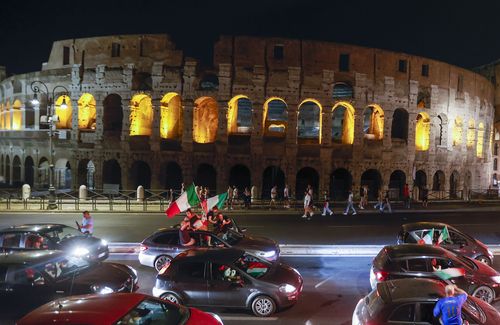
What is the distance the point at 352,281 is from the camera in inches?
472

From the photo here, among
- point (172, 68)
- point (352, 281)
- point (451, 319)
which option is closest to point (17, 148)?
point (172, 68)

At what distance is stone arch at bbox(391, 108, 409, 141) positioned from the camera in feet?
120

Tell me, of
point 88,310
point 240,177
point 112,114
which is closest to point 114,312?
point 88,310

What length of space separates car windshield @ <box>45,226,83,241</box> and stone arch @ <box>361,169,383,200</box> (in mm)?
26261

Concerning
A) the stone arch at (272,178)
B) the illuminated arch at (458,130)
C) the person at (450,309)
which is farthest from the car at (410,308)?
the illuminated arch at (458,130)

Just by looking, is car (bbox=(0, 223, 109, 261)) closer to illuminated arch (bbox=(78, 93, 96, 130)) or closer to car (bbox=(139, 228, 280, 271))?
car (bbox=(139, 228, 280, 271))

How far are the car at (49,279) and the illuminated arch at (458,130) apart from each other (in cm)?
3787

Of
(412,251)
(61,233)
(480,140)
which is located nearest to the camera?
(412,251)

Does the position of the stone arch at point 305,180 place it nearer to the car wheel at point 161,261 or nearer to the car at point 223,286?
the car wheel at point 161,261

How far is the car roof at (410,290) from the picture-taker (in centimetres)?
714

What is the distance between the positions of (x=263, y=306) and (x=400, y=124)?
3260 centimetres

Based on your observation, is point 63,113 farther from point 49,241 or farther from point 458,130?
point 458,130

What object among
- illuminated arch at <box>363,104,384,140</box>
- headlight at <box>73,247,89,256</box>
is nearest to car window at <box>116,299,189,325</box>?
headlight at <box>73,247,89,256</box>

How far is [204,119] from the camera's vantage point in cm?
3594
